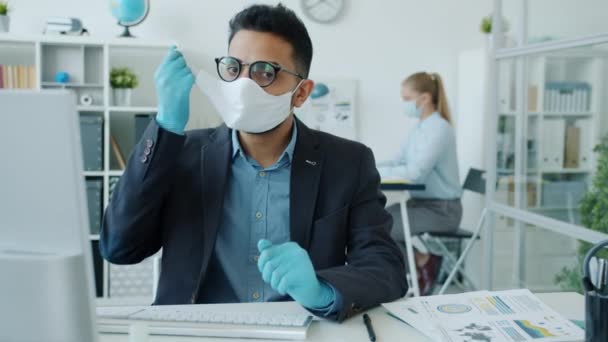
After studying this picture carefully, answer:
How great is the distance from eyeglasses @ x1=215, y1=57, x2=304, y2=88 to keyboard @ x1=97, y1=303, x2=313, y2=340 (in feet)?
1.82

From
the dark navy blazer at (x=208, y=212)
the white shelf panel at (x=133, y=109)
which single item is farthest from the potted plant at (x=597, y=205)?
the white shelf panel at (x=133, y=109)

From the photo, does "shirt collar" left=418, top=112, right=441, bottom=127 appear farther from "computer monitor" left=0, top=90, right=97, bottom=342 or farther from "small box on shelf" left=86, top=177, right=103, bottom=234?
"computer monitor" left=0, top=90, right=97, bottom=342

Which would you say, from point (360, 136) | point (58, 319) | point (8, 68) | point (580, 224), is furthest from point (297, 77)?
point (360, 136)

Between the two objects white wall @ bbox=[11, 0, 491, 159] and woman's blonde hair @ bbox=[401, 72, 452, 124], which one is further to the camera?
white wall @ bbox=[11, 0, 491, 159]

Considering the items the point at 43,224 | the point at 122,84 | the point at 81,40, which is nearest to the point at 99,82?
the point at 122,84

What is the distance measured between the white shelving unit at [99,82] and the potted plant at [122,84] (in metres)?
0.04

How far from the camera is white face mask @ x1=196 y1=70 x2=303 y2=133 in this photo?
1473mm

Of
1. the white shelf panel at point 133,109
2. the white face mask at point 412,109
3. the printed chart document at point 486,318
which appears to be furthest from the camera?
the white face mask at point 412,109

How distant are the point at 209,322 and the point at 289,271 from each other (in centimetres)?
16

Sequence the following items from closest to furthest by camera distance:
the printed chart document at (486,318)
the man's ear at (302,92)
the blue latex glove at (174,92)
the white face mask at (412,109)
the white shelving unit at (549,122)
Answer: the printed chart document at (486,318) < the blue latex glove at (174,92) < the man's ear at (302,92) < the white shelving unit at (549,122) < the white face mask at (412,109)

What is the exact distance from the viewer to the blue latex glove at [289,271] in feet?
3.67

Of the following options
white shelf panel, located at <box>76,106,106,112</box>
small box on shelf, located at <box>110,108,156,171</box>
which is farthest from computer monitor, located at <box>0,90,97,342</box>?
small box on shelf, located at <box>110,108,156,171</box>

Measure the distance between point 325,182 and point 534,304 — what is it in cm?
54

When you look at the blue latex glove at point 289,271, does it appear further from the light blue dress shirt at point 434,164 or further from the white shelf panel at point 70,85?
the white shelf panel at point 70,85
